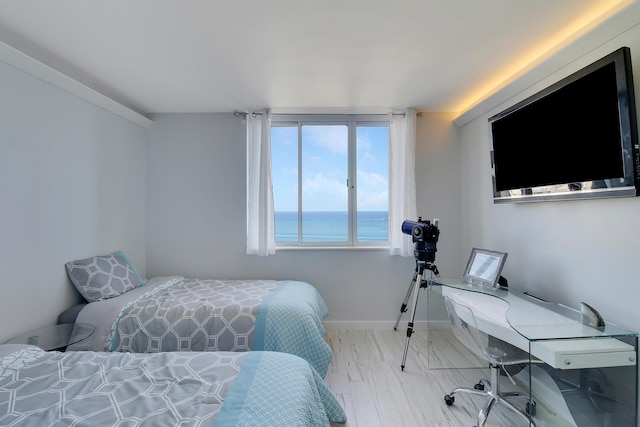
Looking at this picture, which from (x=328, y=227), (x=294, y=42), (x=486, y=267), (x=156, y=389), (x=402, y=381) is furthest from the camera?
(x=328, y=227)

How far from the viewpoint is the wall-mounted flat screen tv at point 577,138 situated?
1.41m

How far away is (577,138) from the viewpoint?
167 centimetres

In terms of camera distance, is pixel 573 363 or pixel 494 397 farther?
pixel 494 397

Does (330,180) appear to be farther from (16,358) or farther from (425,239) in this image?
(16,358)

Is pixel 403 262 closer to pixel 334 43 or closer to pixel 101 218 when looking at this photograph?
pixel 334 43

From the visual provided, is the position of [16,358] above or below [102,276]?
below

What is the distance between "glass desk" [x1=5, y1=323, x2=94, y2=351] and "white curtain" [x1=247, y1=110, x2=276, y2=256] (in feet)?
5.00

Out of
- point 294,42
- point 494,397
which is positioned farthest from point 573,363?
point 294,42

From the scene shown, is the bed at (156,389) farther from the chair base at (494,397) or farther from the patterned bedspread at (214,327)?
the chair base at (494,397)

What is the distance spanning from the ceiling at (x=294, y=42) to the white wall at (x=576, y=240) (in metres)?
0.23

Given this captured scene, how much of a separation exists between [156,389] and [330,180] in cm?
259

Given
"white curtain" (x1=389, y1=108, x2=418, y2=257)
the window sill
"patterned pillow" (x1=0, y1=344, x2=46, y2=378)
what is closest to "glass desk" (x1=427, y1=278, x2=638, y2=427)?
"white curtain" (x1=389, y1=108, x2=418, y2=257)

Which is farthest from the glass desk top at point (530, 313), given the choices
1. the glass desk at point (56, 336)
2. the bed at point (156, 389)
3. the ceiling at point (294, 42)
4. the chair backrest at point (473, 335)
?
the glass desk at point (56, 336)

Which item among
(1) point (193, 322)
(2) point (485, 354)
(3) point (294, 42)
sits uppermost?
(3) point (294, 42)
